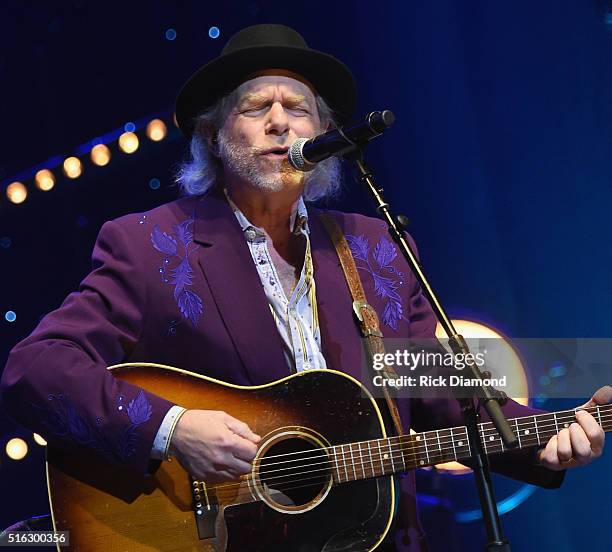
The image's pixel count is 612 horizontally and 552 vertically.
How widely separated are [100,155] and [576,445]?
216 centimetres

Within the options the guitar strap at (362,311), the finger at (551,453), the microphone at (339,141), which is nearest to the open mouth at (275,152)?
the guitar strap at (362,311)

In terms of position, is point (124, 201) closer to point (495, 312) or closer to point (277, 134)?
point (277, 134)

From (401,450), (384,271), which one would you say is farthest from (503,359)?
(401,450)

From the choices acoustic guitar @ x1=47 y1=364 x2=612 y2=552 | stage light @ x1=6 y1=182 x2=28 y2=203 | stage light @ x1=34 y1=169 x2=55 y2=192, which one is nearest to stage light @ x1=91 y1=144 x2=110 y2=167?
stage light @ x1=34 y1=169 x2=55 y2=192

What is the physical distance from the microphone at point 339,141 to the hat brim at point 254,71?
794mm

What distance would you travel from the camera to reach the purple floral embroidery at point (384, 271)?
10.3 ft

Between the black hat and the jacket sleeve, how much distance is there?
0.83m

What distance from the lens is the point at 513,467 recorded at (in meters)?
2.90

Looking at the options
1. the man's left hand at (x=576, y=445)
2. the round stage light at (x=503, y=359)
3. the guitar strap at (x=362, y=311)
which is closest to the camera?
the man's left hand at (x=576, y=445)

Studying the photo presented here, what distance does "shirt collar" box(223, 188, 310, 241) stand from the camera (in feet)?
10.4

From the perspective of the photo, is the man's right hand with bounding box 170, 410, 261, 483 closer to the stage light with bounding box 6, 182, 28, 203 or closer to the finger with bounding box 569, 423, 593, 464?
the finger with bounding box 569, 423, 593, 464

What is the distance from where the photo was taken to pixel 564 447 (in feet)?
8.89

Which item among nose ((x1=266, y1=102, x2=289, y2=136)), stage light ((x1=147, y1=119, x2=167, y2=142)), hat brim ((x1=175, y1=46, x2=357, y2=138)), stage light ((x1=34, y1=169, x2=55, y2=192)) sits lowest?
nose ((x1=266, y1=102, x2=289, y2=136))

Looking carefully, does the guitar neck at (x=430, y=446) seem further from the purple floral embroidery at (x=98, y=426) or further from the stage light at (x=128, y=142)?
the stage light at (x=128, y=142)
